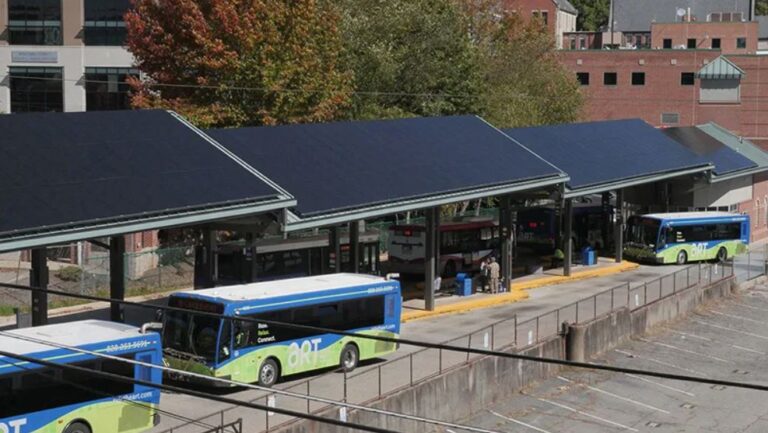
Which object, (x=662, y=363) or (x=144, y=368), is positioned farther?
(x=662, y=363)

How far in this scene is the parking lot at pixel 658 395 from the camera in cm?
3228

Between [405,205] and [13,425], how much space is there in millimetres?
16726

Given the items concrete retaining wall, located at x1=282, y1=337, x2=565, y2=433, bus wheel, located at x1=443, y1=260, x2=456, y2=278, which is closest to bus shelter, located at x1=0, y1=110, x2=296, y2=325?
concrete retaining wall, located at x1=282, y1=337, x2=565, y2=433

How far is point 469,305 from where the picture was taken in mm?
43250

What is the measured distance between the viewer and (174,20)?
52281 millimetres

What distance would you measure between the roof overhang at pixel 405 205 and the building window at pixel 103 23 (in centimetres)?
3920

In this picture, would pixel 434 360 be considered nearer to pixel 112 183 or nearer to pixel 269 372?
pixel 269 372

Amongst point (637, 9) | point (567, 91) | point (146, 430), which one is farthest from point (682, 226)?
point (637, 9)

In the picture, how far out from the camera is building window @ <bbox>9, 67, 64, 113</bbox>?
251 ft

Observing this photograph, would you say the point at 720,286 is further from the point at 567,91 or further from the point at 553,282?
the point at 567,91

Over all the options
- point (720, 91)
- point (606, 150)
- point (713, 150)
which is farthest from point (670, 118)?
point (606, 150)

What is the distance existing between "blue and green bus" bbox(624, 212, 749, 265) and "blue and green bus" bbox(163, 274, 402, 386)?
2805cm

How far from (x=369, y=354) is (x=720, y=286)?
26502 millimetres

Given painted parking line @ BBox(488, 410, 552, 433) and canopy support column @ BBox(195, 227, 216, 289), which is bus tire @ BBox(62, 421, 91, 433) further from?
canopy support column @ BBox(195, 227, 216, 289)
